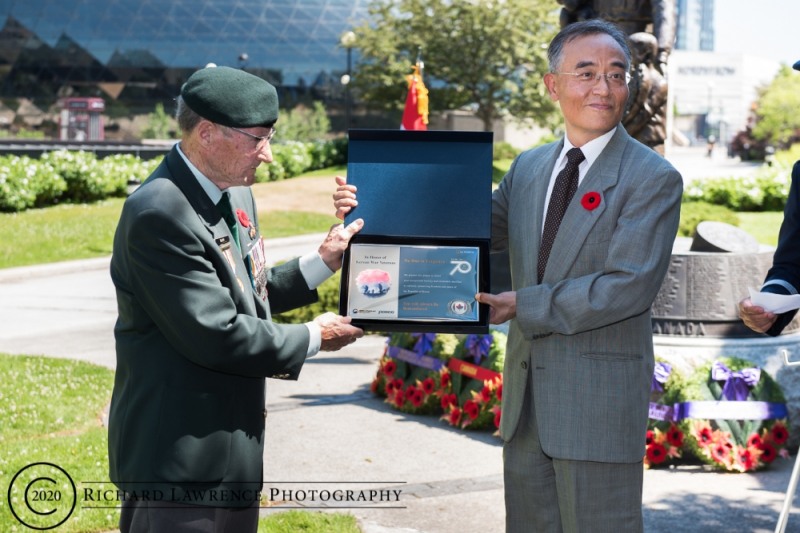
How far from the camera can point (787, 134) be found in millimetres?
75938

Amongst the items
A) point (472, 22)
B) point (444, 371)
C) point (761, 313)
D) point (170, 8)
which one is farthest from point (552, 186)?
point (170, 8)

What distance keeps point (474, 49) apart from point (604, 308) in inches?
1780

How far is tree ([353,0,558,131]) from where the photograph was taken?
46.6 meters

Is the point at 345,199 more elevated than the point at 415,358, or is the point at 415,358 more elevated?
the point at 345,199

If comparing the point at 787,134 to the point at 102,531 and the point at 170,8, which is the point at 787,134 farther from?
the point at 102,531

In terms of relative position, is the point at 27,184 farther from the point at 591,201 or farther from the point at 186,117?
the point at 591,201

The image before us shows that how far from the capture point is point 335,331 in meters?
3.63

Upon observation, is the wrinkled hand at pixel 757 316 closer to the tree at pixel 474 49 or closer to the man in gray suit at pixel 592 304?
the man in gray suit at pixel 592 304

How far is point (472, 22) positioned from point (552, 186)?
44118 millimetres

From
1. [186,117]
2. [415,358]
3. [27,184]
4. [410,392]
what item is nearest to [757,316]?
[186,117]

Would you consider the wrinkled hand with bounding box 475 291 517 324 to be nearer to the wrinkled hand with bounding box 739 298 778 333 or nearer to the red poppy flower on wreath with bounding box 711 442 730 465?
the wrinkled hand with bounding box 739 298 778 333

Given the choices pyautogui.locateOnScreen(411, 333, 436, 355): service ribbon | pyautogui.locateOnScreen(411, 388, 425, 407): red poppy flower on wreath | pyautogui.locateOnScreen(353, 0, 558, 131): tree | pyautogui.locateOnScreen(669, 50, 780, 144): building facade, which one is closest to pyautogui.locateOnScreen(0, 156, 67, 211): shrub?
pyautogui.locateOnScreen(411, 333, 436, 355): service ribbon

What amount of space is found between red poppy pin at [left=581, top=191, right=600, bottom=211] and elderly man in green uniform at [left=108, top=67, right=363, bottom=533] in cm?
106

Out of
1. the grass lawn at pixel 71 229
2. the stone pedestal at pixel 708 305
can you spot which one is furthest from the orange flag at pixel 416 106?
the grass lawn at pixel 71 229
